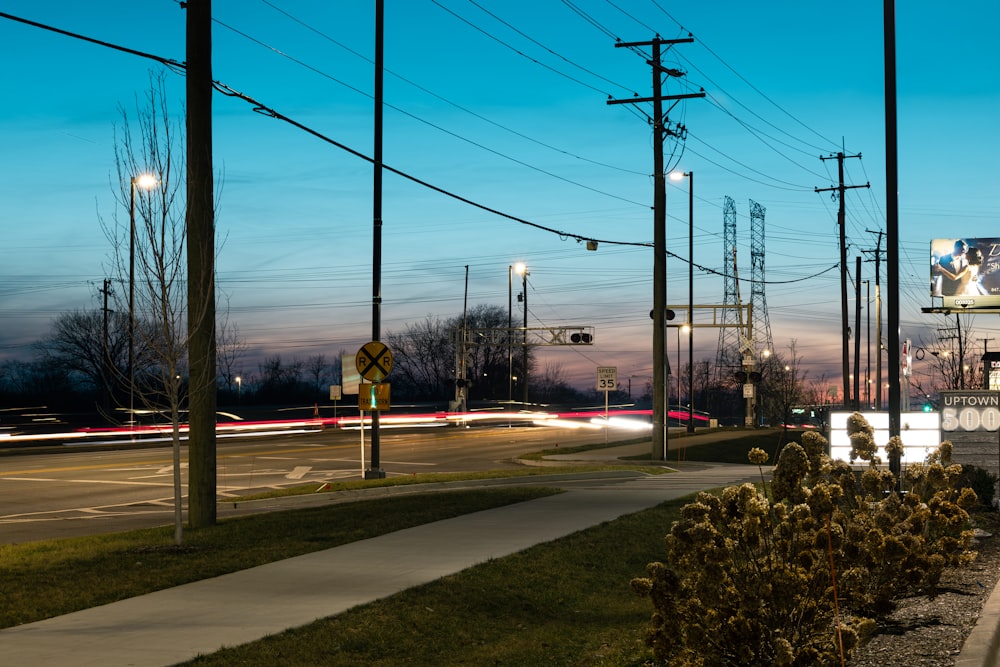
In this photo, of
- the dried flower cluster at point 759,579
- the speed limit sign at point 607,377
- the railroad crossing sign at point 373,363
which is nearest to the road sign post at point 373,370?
the railroad crossing sign at point 373,363

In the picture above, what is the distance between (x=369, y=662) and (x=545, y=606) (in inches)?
106

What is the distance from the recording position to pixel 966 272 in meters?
56.8

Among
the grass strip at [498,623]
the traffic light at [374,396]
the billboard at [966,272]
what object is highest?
the billboard at [966,272]

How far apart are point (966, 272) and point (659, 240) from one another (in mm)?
32036

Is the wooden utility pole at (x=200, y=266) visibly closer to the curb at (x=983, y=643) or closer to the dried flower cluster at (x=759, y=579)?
the dried flower cluster at (x=759, y=579)

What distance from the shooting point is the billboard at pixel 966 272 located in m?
56.1

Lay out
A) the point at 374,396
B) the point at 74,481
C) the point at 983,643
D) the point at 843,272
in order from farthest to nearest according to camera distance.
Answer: the point at 843,272 < the point at 74,481 < the point at 374,396 < the point at 983,643

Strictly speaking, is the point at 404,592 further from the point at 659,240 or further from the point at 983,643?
the point at 659,240

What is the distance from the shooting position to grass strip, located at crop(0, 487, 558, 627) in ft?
31.3

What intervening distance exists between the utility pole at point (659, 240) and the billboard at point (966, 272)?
2983 cm

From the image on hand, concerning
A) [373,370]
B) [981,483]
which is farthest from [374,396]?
[981,483]

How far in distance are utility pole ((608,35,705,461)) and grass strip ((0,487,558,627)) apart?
48.8 feet

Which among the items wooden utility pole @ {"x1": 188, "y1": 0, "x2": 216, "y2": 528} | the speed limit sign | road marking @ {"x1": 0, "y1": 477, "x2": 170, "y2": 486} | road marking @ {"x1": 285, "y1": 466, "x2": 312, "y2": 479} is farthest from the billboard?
wooden utility pole @ {"x1": 188, "y1": 0, "x2": 216, "y2": 528}

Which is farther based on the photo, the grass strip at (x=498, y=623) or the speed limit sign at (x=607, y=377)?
the speed limit sign at (x=607, y=377)
